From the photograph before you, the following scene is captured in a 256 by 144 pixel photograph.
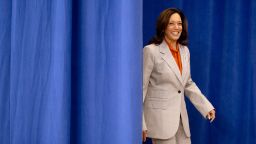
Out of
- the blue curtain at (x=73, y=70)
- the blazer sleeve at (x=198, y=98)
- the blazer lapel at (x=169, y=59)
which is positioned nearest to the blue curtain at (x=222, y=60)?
the blazer sleeve at (x=198, y=98)

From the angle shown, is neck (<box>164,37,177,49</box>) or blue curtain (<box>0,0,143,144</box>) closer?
blue curtain (<box>0,0,143,144</box>)

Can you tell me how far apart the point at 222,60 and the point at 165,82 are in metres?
0.83

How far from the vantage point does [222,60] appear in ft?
9.12

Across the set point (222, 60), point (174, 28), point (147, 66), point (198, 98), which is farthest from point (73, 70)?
point (222, 60)

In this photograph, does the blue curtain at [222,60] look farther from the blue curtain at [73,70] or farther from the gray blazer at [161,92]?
the blue curtain at [73,70]

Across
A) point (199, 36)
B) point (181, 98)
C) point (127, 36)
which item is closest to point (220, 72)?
point (199, 36)

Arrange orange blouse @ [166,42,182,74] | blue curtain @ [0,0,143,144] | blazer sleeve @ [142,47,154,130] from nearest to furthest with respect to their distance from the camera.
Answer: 1. blue curtain @ [0,0,143,144]
2. blazer sleeve @ [142,47,154,130]
3. orange blouse @ [166,42,182,74]

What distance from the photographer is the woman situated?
2.11 metres

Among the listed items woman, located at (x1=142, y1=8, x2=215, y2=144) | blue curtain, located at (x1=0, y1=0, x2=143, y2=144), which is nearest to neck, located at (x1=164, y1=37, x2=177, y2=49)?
woman, located at (x1=142, y1=8, x2=215, y2=144)

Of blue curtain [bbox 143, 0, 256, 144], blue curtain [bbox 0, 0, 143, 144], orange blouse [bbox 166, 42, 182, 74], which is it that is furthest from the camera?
blue curtain [bbox 143, 0, 256, 144]

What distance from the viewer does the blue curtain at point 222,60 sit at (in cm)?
274

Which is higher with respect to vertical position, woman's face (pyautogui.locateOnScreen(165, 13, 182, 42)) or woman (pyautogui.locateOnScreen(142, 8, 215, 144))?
woman's face (pyautogui.locateOnScreen(165, 13, 182, 42))

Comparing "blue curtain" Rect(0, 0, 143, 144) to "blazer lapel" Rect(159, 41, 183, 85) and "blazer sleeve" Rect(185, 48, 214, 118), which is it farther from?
"blazer sleeve" Rect(185, 48, 214, 118)

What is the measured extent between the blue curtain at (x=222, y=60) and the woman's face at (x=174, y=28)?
0.62 meters
